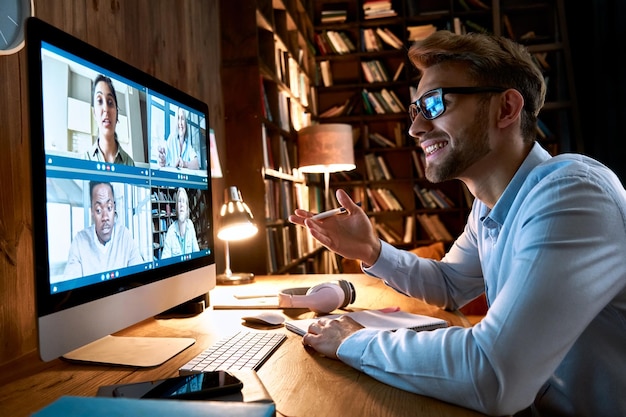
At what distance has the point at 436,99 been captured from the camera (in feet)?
3.74

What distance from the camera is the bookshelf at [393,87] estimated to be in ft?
14.1

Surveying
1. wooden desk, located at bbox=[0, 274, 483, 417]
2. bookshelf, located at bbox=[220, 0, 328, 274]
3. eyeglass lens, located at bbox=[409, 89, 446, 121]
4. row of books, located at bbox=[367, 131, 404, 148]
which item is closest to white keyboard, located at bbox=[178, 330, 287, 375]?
wooden desk, located at bbox=[0, 274, 483, 417]

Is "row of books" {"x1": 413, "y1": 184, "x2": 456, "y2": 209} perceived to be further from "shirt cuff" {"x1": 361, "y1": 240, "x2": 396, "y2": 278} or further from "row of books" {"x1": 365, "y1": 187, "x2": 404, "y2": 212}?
"shirt cuff" {"x1": 361, "y1": 240, "x2": 396, "y2": 278}

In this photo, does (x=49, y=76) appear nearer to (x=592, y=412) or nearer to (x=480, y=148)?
(x=480, y=148)

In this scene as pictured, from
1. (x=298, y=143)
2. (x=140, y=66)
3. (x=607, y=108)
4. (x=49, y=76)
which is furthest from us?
(x=607, y=108)

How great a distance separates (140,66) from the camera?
5.51 ft

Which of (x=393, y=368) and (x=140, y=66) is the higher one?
(x=140, y=66)

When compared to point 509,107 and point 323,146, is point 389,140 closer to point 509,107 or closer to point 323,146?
point 323,146

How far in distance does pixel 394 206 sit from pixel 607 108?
1.86m

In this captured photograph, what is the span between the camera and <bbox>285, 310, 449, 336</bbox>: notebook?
1.03 meters

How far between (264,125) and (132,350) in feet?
5.98

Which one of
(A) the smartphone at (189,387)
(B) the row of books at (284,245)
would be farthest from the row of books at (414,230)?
(A) the smartphone at (189,387)

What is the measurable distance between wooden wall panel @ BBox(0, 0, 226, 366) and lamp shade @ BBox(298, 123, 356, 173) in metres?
0.80

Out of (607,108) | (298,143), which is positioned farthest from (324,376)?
(607,108)
